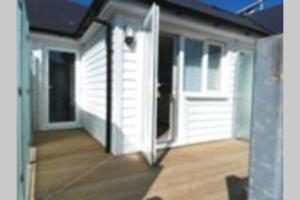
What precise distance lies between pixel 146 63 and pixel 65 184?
2083mm

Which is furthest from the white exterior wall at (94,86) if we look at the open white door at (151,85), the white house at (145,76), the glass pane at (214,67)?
the glass pane at (214,67)

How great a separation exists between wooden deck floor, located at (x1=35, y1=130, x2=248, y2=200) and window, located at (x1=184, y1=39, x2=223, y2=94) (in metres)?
1.26

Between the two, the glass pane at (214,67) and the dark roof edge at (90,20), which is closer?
the dark roof edge at (90,20)

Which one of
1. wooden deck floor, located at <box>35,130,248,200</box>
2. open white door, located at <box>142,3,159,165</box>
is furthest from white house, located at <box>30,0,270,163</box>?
wooden deck floor, located at <box>35,130,248,200</box>

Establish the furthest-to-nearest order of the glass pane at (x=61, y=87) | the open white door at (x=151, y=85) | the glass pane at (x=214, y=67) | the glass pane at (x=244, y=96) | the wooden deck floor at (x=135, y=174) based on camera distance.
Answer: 1. the glass pane at (x=61, y=87)
2. the glass pane at (x=244, y=96)
3. the glass pane at (x=214, y=67)
4. the open white door at (x=151, y=85)
5. the wooden deck floor at (x=135, y=174)

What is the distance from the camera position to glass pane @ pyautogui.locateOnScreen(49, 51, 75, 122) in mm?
5715

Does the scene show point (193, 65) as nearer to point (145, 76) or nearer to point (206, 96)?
point (206, 96)

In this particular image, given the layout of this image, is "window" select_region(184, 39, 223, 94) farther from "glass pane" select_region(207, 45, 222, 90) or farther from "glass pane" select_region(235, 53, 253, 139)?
"glass pane" select_region(235, 53, 253, 139)

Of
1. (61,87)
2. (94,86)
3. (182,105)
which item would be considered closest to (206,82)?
(182,105)

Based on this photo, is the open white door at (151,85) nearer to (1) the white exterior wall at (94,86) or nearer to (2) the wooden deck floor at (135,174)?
(2) the wooden deck floor at (135,174)

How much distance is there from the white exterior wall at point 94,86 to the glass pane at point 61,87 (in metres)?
0.27

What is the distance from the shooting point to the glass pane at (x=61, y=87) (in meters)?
5.71

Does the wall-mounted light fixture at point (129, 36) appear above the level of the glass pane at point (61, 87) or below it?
above

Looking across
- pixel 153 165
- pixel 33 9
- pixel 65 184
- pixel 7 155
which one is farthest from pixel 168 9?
pixel 33 9
